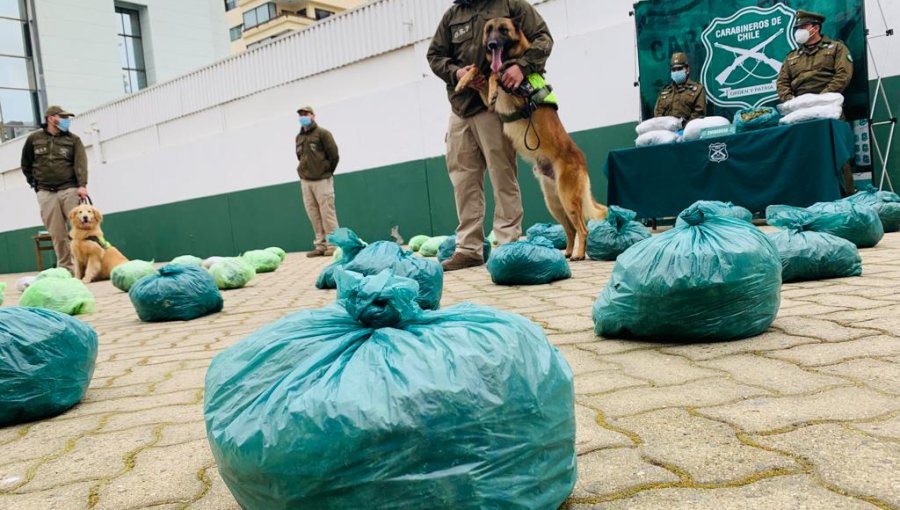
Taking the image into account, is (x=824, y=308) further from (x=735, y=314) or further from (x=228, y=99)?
(x=228, y=99)

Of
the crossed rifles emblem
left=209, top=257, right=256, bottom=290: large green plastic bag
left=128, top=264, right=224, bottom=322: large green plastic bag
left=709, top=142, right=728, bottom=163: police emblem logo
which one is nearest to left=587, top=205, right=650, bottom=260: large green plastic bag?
left=709, top=142, right=728, bottom=163: police emblem logo

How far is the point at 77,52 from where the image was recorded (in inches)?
795

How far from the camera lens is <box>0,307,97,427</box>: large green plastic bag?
1.98 m

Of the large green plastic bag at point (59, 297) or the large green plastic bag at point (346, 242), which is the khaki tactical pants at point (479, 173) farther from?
the large green plastic bag at point (59, 297)

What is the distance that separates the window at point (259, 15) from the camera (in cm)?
3516

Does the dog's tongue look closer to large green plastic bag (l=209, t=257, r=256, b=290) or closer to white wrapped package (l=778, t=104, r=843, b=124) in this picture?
large green plastic bag (l=209, t=257, r=256, b=290)

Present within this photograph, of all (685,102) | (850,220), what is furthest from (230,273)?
(685,102)

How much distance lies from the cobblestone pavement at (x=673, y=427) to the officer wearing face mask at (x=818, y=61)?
4.00m

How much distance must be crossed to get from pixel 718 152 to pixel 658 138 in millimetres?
669

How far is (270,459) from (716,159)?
20.2 feet

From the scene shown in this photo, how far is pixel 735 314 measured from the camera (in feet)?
A: 7.34

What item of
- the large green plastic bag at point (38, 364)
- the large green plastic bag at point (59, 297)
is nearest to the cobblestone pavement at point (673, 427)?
the large green plastic bag at point (38, 364)

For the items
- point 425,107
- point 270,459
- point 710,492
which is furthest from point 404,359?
point 425,107

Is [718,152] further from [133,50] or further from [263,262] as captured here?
[133,50]
